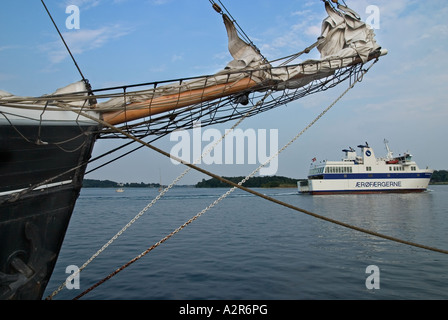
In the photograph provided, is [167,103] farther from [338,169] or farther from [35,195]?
[338,169]

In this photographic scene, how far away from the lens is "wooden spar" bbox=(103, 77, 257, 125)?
19.3 feet

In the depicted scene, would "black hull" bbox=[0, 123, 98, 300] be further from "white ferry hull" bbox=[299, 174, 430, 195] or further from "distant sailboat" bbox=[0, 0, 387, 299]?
"white ferry hull" bbox=[299, 174, 430, 195]

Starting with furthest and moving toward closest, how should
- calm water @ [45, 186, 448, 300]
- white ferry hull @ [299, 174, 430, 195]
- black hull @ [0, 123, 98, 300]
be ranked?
white ferry hull @ [299, 174, 430, 195] → calm water @ [45, 186, 448, 300] → black hull @ [0, 123, 98, 300]

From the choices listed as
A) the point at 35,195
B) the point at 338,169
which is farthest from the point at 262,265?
the point at 338,169

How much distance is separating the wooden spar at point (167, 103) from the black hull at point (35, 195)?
44 cm

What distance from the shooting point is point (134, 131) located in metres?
6.35

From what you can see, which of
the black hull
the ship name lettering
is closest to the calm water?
the black hull

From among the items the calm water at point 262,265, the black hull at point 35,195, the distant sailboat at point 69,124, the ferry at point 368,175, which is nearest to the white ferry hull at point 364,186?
the ferry at point 368,175

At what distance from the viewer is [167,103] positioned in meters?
5.97

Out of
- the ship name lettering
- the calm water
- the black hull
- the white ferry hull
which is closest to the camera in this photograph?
the black hull

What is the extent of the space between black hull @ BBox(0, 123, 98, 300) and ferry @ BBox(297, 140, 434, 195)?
154 feet
